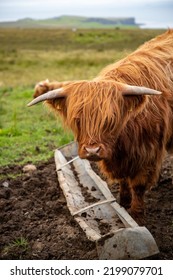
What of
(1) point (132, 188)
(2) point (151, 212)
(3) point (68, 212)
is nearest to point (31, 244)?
(3) point (68, 212)

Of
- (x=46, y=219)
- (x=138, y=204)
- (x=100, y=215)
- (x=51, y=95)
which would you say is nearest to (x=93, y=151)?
(x=51, y=95)

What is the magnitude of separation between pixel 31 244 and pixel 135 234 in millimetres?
1152

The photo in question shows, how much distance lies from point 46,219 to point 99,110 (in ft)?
5.16

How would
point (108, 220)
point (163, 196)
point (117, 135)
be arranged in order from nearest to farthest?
point (117, 135)
point (108, 220)
point (163, 196)

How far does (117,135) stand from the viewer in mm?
3617

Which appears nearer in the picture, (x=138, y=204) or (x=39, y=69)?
(x=138, y=204)

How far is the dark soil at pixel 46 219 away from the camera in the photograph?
3.89m

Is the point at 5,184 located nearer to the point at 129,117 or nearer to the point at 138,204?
the point at 138,204

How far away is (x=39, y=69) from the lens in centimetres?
2062

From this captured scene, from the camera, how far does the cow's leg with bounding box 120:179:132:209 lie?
479 cm

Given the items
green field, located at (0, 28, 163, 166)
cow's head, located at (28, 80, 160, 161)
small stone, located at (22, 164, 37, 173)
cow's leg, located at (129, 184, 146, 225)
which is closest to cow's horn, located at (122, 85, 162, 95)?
cow's head, located at (28, 80, 160, 161)

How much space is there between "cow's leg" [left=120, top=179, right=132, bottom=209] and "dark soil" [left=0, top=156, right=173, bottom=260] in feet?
0.79

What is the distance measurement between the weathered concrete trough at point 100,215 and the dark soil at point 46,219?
0.14 m
